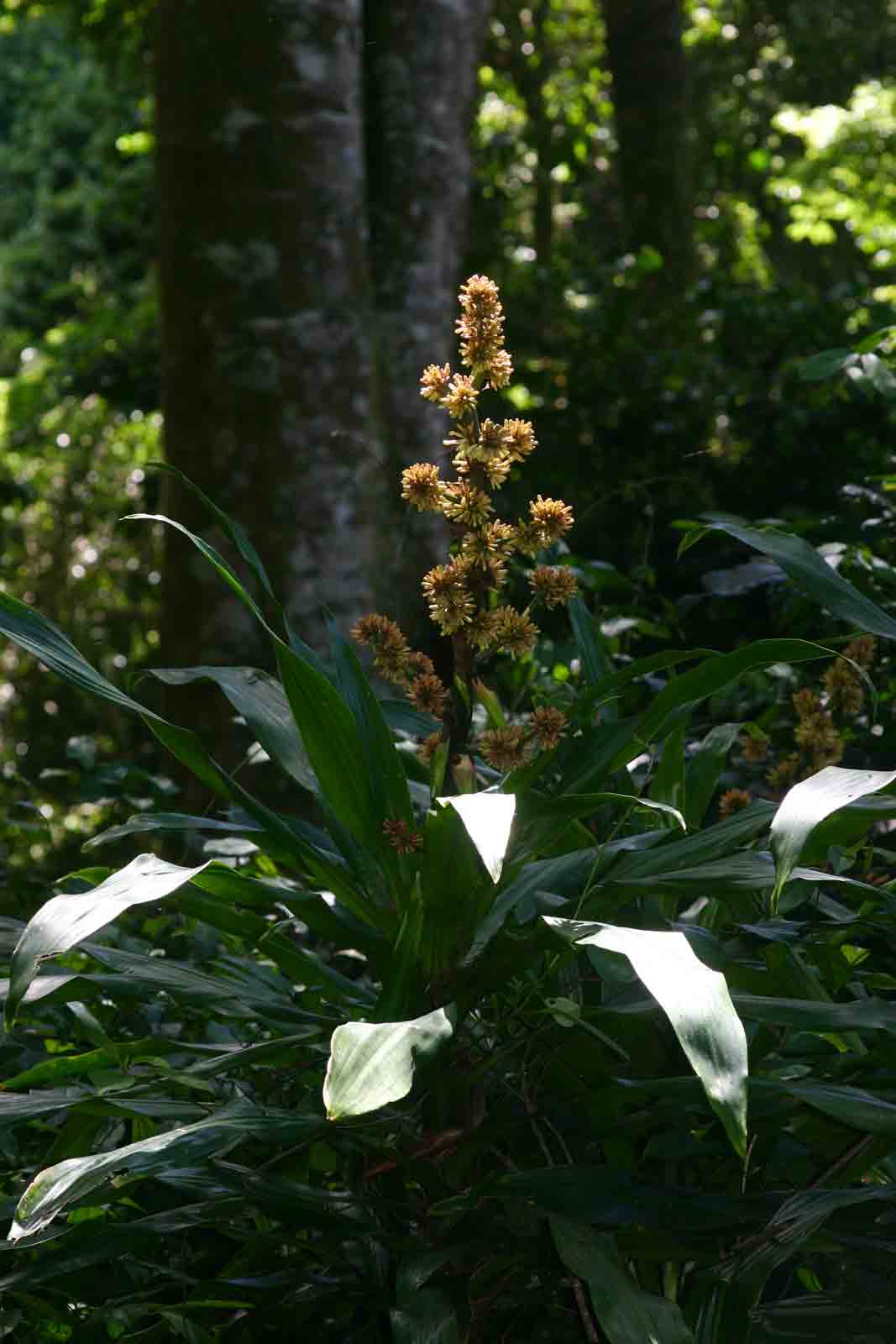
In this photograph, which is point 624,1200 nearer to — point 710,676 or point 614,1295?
point 614,1295

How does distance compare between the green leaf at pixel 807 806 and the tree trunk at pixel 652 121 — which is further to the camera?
the tree trunk at pixel 652 121

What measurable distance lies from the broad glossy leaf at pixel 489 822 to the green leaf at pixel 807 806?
0.21 meters

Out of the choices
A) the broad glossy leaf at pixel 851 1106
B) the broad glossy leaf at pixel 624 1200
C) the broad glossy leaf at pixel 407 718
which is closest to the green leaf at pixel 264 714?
the broad glossy leaf at pixel 407 718

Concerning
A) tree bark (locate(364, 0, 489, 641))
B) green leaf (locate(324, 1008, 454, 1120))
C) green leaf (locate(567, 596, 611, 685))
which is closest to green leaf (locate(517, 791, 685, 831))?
green leaf (locate(324, 1008, 454, 1120))

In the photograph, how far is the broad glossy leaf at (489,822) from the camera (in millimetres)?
Answer: 1151

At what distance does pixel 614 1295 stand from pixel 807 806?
0.42m

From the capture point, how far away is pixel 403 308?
416 cm

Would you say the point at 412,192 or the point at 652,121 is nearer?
the point at 412,192

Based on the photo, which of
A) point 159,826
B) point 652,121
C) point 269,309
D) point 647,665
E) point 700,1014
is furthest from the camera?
point 652,121

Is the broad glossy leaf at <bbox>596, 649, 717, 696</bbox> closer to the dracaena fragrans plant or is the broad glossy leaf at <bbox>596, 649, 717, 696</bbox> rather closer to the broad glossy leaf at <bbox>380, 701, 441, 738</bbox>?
the dracaena fragrans plant

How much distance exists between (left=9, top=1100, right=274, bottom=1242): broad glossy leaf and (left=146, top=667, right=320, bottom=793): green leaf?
1.17ft

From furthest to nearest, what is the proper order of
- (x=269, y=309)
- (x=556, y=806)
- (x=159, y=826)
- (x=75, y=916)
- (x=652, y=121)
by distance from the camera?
1. (x=652, y=121)
2. (x=269, y=309)
3. (x=159, y=826)
4. (x=556, y=806)
5. (x=75, y=916)

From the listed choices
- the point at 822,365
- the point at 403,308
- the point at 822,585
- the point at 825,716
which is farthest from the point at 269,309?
the point at 822,585

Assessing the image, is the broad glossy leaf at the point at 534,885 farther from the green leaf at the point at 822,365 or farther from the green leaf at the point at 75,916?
the green leaf at the point at 822,365
